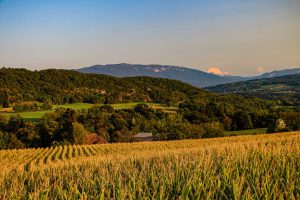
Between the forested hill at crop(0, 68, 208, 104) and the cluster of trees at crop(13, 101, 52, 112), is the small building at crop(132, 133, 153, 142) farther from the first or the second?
the forested hill at crop(0, 68, 208, 104)

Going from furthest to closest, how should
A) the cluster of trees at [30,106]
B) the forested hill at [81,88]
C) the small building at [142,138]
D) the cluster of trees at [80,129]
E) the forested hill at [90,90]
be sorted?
the forested hill at [81,88] < the forested hill at [90,90] < the cluster of trees at [30,106] < the small building at [142,138] < the cluster of trees at [80,129]

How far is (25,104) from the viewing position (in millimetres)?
105500

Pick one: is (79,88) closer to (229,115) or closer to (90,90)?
(90,90)

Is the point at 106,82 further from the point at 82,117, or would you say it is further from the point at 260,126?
the point at 260,126

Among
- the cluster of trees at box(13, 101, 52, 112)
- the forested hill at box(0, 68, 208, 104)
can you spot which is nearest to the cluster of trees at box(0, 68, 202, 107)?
Result: the forested hill at box(0, 68, 208, 104)

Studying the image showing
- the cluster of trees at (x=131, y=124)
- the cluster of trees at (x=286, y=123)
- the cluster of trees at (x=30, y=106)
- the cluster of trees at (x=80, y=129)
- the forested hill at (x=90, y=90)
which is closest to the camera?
the cluster of trees at (x=286, y=123)

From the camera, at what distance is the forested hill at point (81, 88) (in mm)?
121506

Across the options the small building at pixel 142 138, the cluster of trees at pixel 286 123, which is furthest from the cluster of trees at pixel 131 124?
the small building at pixel 142 138

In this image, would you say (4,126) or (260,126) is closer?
(4,126)

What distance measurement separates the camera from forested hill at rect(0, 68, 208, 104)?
399 ft

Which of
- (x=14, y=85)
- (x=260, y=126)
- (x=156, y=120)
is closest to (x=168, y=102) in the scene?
(x=156, y=120)

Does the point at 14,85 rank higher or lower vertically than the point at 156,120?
higher

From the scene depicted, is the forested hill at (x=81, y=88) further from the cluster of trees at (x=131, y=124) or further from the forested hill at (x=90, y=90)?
the cluster of trees at (x=131, y=124)

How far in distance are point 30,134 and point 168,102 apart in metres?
62.2
